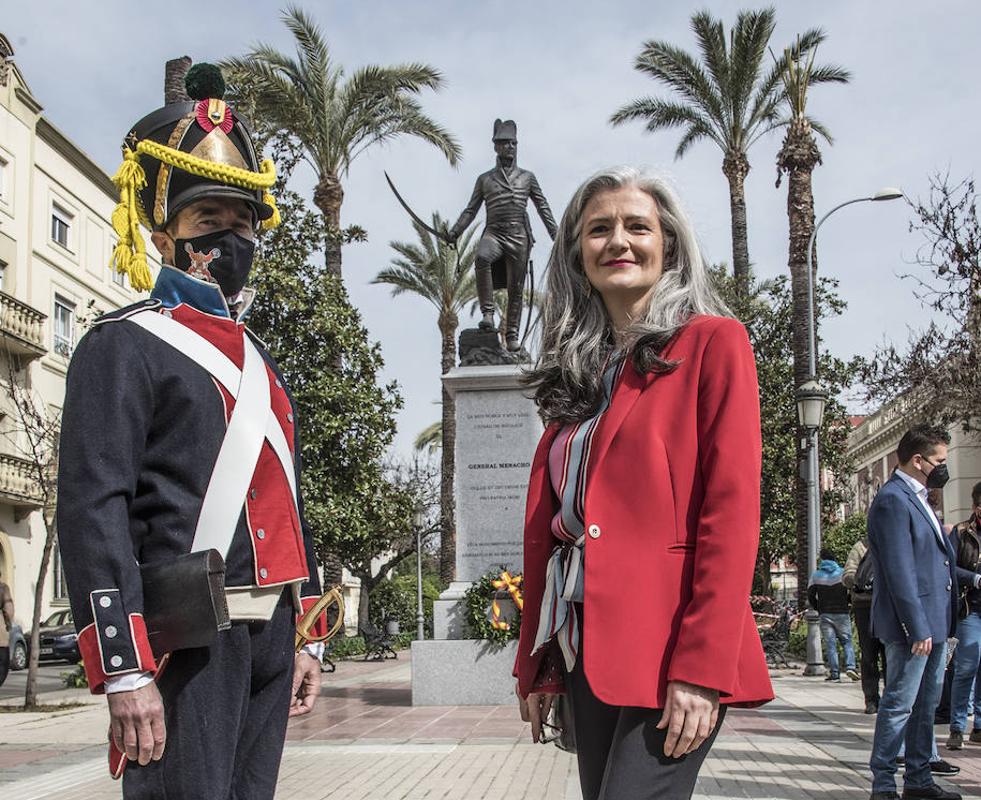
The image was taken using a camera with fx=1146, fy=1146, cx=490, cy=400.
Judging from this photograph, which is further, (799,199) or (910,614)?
(799,199)

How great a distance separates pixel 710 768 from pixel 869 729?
2640 millimetres

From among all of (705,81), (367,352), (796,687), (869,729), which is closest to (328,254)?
(367,352)

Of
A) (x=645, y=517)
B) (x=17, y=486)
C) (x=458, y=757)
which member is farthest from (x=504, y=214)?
(x=17, y=486)

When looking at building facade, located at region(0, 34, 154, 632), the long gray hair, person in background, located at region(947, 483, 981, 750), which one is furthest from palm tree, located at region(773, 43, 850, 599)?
the long gray hair

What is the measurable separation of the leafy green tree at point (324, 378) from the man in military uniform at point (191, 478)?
19.0 metres

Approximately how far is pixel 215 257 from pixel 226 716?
1.13 m

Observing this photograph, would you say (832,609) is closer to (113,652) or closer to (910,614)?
(910,614)

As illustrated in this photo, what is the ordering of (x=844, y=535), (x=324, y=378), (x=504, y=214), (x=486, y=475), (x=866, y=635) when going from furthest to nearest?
(x=844, y=535)
(x=324, y=378)
(x=504, y=214)
(x=486, y=475)
(x=866, y=635)

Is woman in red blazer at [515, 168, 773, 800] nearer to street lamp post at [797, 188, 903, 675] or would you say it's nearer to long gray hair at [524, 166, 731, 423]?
long gray hair at [524, 166, 731, 423]

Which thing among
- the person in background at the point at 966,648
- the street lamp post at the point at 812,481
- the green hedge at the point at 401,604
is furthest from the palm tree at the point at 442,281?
the person in background at the point at 966,648

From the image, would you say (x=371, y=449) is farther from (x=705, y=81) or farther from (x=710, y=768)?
(x=710, y=768)

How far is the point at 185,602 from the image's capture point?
2.44m

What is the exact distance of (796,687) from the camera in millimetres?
13945

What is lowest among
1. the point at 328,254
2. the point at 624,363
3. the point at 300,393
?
the point at 624,363
